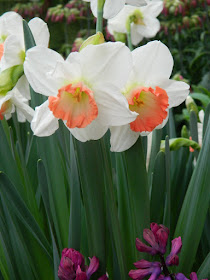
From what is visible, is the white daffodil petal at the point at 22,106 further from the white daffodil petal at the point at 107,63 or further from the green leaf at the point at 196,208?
the green leaf at the point at 196,208

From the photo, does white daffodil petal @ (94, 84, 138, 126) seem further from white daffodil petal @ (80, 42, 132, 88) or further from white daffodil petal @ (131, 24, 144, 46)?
white daffodil petal @ (131, 24, 144, 46)

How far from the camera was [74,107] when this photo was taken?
490 millimetres

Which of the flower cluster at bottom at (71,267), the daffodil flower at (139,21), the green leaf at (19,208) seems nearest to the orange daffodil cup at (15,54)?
the green leaf at (19,208)

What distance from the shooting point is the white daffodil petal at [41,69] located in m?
0.49

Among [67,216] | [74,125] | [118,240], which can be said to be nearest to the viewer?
[74,125]

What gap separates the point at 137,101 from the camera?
519 millimetres

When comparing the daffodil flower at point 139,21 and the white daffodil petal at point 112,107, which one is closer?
the white daffodil petal at point 112,107

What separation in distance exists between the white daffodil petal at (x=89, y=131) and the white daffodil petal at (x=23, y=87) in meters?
0.16

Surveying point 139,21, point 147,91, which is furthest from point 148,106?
point 139,21

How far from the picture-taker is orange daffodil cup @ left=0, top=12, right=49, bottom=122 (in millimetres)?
571

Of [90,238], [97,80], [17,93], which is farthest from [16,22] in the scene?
[90,238]

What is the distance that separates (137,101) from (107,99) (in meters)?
0.05

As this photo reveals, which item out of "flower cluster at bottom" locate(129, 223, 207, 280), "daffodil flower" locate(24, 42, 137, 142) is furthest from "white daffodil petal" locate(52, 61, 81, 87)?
"flower cluster at bottom" locate(129, 223, 207, 280)

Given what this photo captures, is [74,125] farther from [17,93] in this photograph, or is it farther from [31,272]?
[31,272]
